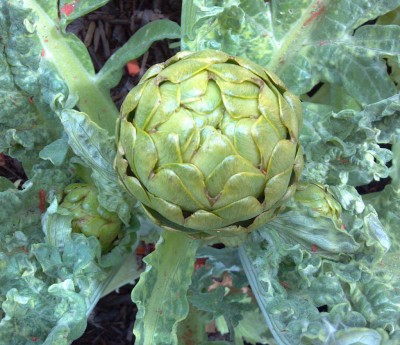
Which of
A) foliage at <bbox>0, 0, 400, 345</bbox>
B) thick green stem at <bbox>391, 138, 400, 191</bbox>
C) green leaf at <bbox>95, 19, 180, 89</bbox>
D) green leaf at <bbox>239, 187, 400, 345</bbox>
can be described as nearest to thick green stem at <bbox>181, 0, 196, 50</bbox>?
foliage at <bbox>0, 0, 400, 345</bbox>

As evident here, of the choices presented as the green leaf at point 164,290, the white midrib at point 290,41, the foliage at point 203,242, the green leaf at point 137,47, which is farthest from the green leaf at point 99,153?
the white midrib at point 290,41

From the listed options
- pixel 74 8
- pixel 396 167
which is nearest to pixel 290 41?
pixel 396 167

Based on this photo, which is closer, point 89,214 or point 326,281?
point 326,281

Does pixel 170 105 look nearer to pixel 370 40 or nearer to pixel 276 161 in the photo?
pixel 276 161

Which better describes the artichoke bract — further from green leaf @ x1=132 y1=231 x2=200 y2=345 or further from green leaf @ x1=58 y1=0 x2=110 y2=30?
green leaf @ x1=58 y1=0 x2=110 y2=30

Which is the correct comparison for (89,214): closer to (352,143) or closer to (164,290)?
(164,290)

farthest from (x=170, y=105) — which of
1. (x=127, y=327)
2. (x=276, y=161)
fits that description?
(x=127, y=327)
